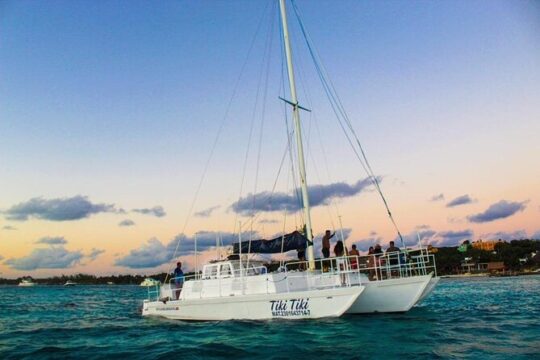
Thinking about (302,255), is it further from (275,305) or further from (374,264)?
(275,305)

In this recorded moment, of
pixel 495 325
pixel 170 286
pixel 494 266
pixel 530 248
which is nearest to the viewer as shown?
pixel 495 325

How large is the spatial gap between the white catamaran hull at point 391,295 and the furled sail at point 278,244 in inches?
141

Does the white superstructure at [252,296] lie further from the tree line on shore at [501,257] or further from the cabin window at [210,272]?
the tree line on shore at [501,257]

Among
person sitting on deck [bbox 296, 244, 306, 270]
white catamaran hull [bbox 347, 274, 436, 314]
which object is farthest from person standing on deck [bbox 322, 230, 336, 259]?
white catamaran hull [bbox 347, 274, 436, 314]

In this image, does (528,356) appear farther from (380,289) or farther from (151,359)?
(151,359)

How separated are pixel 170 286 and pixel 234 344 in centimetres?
939

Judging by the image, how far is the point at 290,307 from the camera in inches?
703

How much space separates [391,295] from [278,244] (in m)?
5.54

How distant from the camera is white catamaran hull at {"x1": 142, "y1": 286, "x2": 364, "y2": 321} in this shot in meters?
17.3

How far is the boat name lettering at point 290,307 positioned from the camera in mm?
17688

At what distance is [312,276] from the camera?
63.0ft

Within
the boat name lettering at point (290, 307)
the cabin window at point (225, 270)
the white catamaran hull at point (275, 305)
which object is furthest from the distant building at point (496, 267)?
the boat name lettering at point (290, 307)

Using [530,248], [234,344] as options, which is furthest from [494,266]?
[234,344]

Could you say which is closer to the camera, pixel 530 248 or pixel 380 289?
pixel 380 289
